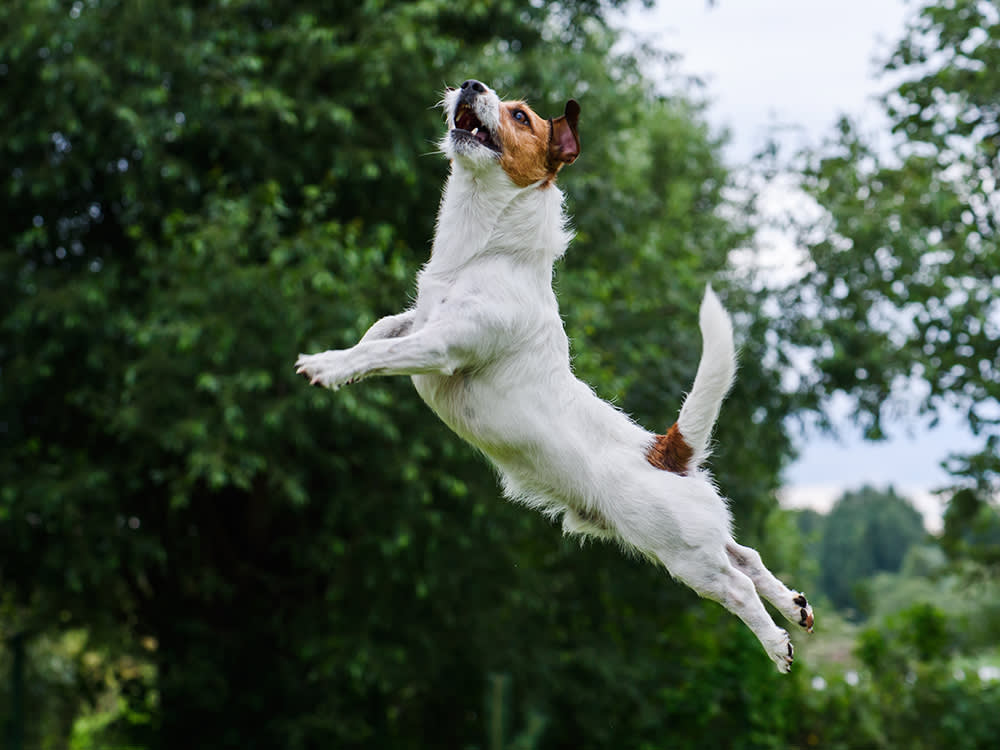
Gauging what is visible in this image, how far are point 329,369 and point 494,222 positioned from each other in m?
0.62

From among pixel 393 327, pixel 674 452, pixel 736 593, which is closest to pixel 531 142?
pixel 393 327

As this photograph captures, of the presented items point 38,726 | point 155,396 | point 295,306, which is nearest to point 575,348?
point 295,306

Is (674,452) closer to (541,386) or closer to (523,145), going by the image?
(541,386)

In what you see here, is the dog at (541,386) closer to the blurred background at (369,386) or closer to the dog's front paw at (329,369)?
the dog's front paw at (329,369)

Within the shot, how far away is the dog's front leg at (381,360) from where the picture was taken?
2480 mm

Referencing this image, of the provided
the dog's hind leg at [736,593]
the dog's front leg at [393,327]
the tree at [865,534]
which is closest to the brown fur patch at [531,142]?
the dog's front leg at [393,327]

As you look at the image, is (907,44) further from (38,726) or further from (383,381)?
Answer: (38,726)

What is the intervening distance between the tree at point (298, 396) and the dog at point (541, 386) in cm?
471

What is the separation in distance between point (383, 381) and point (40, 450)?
12.0 ft

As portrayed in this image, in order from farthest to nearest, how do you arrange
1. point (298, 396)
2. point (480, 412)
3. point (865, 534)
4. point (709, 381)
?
point (865, 534) → point (298, 396) → point (709, 381) → point (480, 412)

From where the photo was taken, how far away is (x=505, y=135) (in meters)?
2.72

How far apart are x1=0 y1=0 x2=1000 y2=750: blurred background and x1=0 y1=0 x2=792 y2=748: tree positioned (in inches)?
1.5

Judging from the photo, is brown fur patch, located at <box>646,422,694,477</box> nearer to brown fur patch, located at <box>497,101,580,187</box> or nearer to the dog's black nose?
brown fur patch, located at <box>497,101,580,187</box>

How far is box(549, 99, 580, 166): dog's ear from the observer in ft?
9.04
